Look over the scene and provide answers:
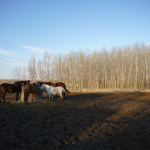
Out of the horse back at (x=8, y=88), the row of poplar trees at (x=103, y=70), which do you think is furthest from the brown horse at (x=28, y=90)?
the row of poplar trees at (x=103, y=70)

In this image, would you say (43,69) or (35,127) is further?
(43,69)

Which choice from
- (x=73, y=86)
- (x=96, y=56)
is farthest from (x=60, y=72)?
(x=96, y=56)

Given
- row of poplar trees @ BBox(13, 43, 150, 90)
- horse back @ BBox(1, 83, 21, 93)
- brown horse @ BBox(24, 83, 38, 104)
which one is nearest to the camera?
brown horse @ BBox(24, 83, 38, 104)

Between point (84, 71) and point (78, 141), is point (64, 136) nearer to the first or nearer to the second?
point (78, 141)

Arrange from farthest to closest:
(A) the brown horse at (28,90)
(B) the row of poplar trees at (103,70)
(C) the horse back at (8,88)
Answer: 1. (B) the row of poplar trees at (103,70)
2. (C) the horse back at (8,88)
3. (A) the brown horse at (28,90)

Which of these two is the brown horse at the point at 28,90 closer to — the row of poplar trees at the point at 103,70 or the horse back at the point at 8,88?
the horse back at the point at 8,88

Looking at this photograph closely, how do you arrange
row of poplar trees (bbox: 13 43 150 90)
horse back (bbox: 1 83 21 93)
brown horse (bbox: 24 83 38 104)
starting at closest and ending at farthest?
brown horse (bbox: 24 83 38 104) < horse back (bbox: 1 83 21 93) < row of poplar trees (bbox: 13 43 150 90)

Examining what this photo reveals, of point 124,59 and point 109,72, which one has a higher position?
point 124,59

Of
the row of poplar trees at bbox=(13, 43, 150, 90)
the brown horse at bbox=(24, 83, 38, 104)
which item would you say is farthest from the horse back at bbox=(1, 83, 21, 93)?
the row of poplar trees at bbox=(13, 43, 150, 90)

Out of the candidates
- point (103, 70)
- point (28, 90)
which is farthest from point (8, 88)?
point (103, 70)

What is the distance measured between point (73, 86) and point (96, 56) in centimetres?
753

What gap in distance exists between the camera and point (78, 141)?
3652mm

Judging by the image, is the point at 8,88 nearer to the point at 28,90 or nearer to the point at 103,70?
the point at 28,90

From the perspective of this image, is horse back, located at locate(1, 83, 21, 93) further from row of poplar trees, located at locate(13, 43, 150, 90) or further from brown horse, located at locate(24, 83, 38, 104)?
row of poplar trees, located at locate(13, 43, 150, 90)
